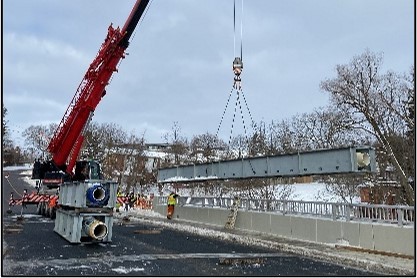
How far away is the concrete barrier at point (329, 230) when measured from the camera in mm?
11781

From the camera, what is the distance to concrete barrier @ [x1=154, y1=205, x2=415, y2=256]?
11.8 meters

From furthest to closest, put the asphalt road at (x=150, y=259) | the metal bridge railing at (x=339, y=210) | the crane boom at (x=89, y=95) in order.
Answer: the crane boom at (x=89, y=95) → the metal bridge railing at (x=339, y=210) → the asphalt road at (x=150, y=259)

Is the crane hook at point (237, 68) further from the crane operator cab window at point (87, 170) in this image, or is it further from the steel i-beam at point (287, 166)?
the crane operator cab window at point (87, 170)

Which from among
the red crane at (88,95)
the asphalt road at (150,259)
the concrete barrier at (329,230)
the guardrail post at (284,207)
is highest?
A: the red crane at (88,95)

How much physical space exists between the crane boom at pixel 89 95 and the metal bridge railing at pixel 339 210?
7.44m

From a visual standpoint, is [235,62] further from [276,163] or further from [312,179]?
[312,179]

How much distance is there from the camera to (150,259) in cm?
1180

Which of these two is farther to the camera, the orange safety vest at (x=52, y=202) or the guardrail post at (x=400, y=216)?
the orange safety vest at (x=52, y=202)

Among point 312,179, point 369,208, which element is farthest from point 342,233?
point 312,179

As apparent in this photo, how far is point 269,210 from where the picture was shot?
1812 cm

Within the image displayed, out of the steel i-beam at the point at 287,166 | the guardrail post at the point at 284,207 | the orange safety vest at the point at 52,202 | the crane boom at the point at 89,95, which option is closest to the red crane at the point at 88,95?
the crane boom at the point at 89,95

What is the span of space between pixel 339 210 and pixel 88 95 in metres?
12.3

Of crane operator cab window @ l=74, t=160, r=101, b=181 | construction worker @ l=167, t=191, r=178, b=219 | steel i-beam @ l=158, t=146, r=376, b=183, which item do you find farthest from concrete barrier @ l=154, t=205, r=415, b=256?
crane operator cab window @ l=74, t=160, r=101, b=181

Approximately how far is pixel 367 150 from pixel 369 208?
67.9 inches
